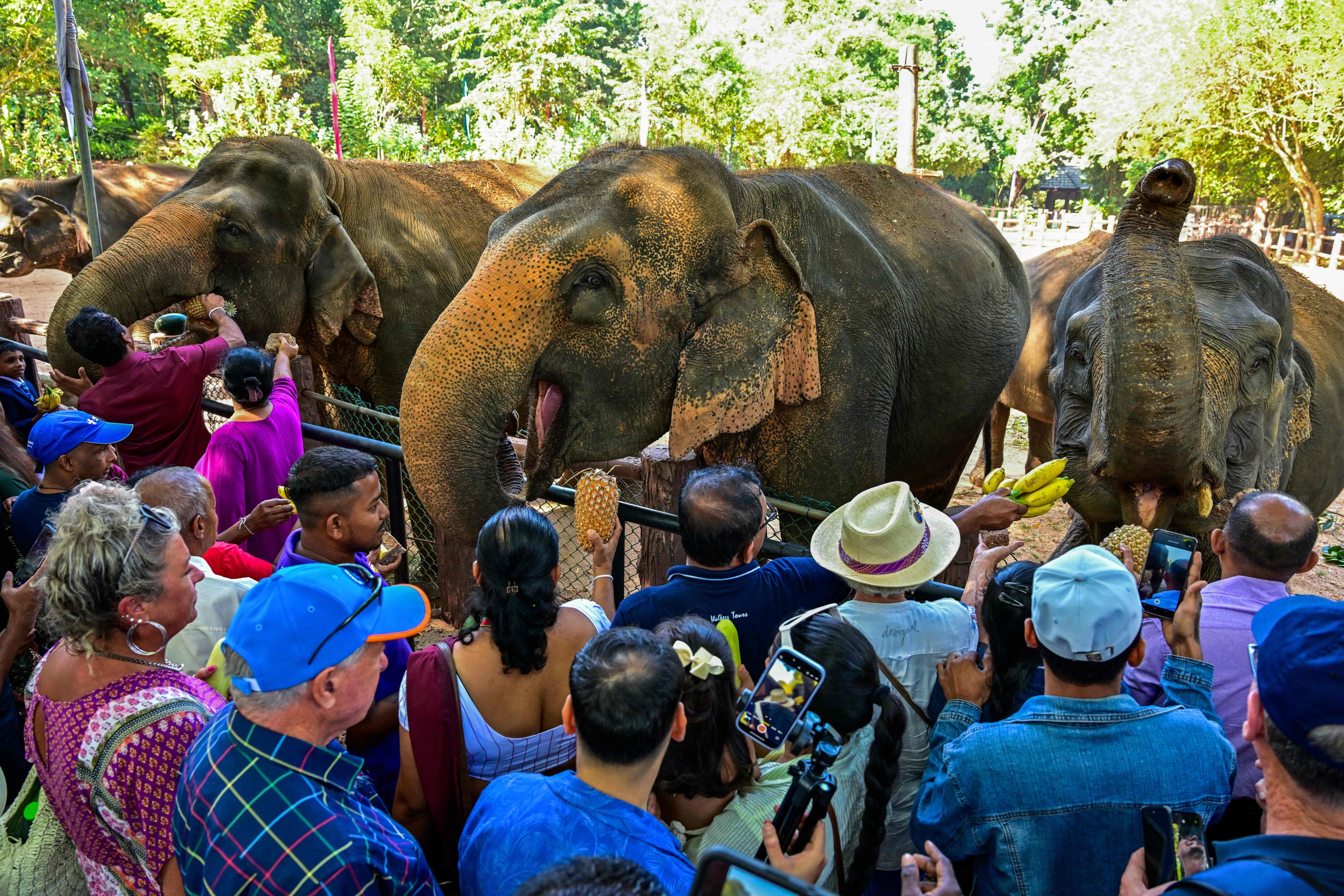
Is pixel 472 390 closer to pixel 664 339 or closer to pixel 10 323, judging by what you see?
pixel 664 339

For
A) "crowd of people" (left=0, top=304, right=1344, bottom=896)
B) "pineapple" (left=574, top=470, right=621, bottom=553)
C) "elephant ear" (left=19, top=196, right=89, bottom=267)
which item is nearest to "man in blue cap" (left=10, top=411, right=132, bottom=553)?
"crowd of people" (left=0, top=304, right=1344, bottom=896)

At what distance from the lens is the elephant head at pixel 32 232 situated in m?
13.2

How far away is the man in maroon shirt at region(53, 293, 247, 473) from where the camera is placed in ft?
15.5

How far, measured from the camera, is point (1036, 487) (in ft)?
12.9

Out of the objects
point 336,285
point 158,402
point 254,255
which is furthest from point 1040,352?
point 158,402

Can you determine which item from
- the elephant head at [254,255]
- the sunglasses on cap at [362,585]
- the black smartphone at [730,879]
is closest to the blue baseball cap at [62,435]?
the sunglasses on cap at [362,585]

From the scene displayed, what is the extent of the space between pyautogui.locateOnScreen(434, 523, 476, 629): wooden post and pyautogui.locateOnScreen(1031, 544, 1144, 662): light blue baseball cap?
337cm

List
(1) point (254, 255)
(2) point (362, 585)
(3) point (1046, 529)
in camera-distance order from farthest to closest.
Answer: (3) point (1046, 529) < (1) point (254, 255) < (2) point (362, 585)

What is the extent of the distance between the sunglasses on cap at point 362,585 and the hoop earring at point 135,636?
1.92 feet

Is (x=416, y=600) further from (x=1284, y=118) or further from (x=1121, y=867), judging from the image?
(x=1284, y=118)

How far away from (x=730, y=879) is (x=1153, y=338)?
3.37 m

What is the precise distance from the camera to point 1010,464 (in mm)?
11258

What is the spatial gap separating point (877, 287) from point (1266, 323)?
1.86 m

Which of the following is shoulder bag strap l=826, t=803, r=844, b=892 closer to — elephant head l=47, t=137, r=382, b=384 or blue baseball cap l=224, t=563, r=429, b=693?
blue baseball cap l=224, t=563, r=429, b=693
